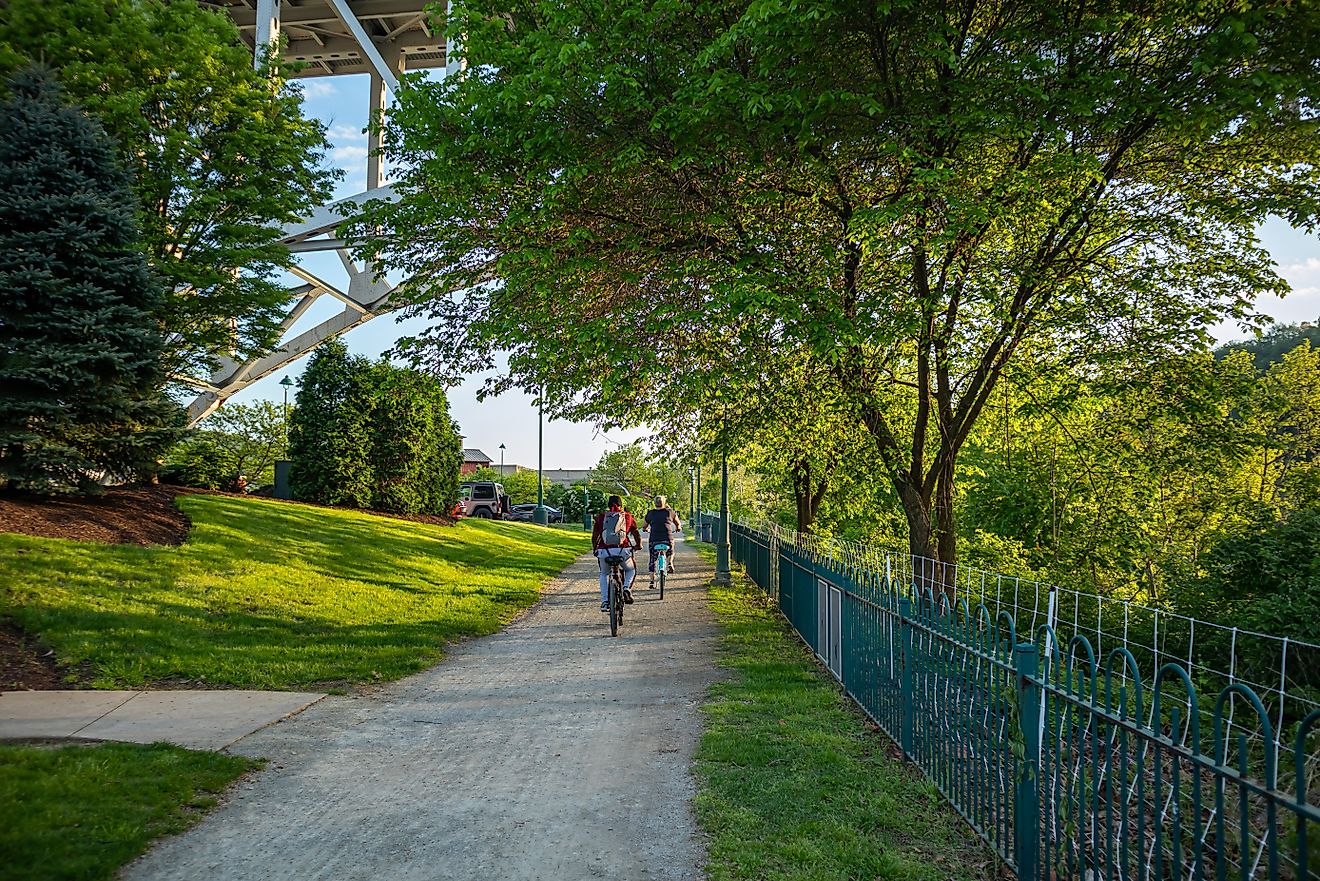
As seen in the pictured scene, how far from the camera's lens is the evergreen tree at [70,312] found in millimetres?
11734

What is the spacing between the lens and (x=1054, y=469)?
17250 mm

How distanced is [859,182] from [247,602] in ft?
29.9

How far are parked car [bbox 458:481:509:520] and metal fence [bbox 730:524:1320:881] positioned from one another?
38.6 metres

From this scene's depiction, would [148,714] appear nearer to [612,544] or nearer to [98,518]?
[612,544]

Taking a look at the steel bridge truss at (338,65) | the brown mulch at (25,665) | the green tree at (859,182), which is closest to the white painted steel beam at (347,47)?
the steel bridge truss at (338,65)

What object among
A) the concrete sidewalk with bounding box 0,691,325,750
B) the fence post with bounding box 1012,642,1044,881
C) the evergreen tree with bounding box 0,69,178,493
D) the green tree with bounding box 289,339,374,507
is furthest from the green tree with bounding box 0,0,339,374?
the fence post with bounding box 1012,642,1044,881

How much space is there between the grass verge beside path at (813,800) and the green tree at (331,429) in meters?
16.3

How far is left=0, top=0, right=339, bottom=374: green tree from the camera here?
16.0 meters

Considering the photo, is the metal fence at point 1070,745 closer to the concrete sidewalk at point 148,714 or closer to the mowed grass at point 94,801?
the mowed grass at point 94,801

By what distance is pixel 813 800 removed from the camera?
199 inches

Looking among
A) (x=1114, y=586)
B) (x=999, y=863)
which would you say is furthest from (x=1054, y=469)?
(x=999, y=863)

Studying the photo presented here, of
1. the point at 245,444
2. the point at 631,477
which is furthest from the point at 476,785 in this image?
the point at 631,477

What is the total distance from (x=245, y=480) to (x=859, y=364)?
19.8m

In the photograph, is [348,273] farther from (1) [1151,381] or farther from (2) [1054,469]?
(1) [1151,381]
